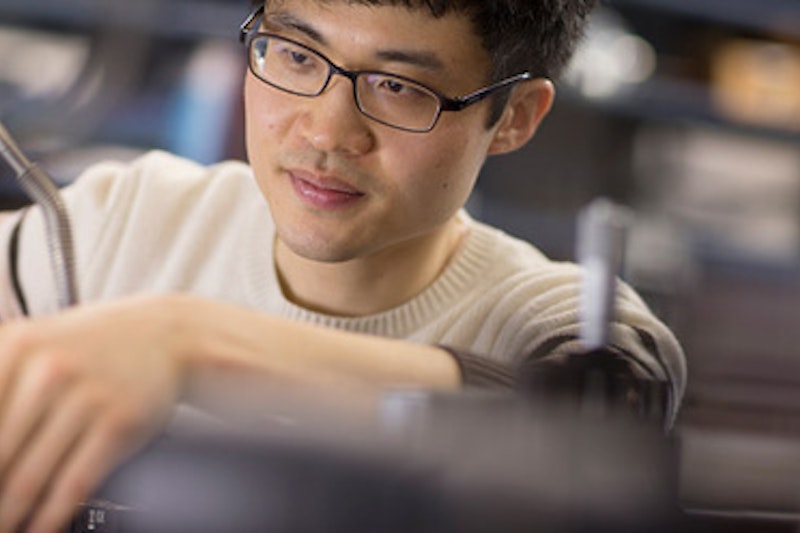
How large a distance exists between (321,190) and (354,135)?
0.11 ft

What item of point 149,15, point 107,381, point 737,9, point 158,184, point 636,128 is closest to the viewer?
point 107,381

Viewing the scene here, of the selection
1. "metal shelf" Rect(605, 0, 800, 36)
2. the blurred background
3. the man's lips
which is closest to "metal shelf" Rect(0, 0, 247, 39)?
the blurred background

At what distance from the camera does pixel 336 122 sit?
61 cm

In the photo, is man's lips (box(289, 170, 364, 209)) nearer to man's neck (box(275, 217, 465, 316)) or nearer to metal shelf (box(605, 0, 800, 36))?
man's neck (box(275, 217, 465, 316))

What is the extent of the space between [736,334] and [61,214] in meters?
0.96

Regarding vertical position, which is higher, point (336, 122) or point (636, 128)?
point (636, 128)

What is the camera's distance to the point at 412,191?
667mm

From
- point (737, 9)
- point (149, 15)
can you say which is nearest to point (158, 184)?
point (149, 15)

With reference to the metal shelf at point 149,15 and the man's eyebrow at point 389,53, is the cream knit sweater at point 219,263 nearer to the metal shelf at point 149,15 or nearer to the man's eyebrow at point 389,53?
the man's eyebrow at point 389,53

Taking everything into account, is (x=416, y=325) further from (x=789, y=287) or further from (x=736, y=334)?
(x=789, y=287)

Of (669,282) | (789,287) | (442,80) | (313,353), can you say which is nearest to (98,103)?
(669,282)

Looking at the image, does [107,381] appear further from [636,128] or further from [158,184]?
[636,128]

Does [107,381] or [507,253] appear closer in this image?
[107,381]

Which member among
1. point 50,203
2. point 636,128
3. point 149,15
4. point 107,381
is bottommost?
point 107,381
